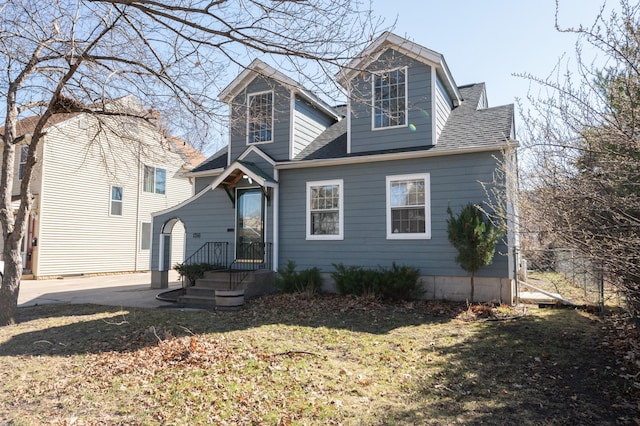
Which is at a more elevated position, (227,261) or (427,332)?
(227,261)

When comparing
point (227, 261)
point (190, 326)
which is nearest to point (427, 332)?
point (190, 326)

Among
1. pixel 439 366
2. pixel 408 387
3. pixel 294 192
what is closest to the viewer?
pixel 408 387

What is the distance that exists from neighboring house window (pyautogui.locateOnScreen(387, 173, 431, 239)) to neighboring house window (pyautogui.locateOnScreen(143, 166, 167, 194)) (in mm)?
14000

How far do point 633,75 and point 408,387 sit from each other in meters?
3.91

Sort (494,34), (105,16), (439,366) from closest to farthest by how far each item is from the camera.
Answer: (439,366), (494,34), (105,16)

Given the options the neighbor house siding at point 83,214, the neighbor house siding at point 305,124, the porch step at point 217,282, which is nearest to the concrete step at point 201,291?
the porch step at point 217,282

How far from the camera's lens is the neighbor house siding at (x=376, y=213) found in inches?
359

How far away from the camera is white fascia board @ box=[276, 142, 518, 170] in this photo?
875cm

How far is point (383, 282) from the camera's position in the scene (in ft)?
30.0

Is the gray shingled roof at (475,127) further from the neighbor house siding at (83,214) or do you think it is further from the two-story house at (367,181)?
the neighbor house siding at (83,214)

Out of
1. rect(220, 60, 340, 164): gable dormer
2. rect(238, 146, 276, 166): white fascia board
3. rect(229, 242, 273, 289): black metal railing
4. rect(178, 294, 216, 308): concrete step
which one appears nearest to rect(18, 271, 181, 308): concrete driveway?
rect(178, 294, 216, 308): concrete step

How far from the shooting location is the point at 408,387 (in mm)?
4395

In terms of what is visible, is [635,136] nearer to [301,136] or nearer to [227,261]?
[301,136]

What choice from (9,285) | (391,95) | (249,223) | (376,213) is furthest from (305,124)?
(9,285)
